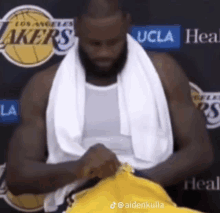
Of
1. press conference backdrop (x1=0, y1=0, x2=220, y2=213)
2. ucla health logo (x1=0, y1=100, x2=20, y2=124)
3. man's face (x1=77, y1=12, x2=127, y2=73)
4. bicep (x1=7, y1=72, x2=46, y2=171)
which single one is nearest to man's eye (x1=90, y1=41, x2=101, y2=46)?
man's face (x1=77, y1=12, x2=127, y2=73)

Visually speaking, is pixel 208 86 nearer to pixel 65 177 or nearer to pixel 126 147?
pixel 126 147

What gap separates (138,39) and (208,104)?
31 centimetres

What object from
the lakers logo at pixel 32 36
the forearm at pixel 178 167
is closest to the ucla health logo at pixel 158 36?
the lakers logo at pixel 32 36

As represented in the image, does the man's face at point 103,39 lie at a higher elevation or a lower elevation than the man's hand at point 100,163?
higher

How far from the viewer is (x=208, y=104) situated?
1304 mm

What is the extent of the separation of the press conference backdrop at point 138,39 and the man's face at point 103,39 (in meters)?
0.07

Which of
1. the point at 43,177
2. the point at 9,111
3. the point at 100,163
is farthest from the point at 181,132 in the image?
the point at 9,111

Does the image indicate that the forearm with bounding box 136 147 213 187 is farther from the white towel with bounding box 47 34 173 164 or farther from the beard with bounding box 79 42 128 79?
the beard with bounding box 79 42 128 79

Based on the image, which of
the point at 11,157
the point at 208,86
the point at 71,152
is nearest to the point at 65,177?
Answer: the point at 71,152

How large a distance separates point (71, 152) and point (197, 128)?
1.27ft

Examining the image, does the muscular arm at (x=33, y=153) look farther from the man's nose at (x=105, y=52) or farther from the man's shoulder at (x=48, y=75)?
the man's nose at (x=105, y=52)

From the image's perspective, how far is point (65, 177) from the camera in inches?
46.1

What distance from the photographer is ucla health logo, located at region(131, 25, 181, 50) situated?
1.26 m

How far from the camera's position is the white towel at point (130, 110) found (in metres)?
1.20
